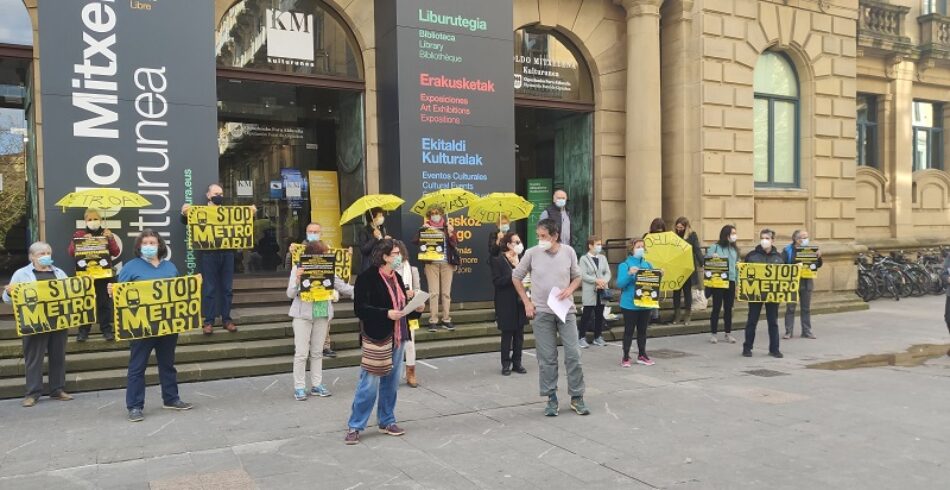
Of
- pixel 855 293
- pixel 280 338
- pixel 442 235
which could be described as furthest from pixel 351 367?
pixel 855 293

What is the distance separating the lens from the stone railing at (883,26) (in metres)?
21.1

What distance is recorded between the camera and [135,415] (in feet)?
23.9

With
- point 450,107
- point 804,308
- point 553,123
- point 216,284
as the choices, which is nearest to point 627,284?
point 804,308

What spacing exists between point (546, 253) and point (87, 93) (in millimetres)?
7423

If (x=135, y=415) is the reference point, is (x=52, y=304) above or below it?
above

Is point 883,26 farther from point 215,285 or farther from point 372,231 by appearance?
point 215,285

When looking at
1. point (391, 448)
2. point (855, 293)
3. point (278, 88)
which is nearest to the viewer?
point (391, 448)

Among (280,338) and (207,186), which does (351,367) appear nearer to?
(280,338)

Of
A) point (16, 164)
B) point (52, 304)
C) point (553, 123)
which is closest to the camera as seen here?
point (52, 304)

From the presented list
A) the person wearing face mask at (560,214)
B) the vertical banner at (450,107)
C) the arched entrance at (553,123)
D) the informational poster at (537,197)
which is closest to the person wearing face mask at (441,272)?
the vertical banner at (450,107)

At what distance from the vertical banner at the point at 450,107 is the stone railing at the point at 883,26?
13.6 metres

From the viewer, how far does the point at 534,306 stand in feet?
24.7

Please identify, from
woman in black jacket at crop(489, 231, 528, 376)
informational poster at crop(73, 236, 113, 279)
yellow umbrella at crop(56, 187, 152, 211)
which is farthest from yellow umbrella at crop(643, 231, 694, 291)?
informational poster at crop(73, 236, 113, 279)

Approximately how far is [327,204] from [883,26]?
719 inches
